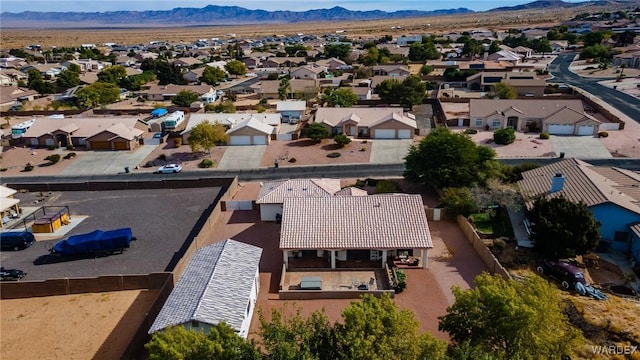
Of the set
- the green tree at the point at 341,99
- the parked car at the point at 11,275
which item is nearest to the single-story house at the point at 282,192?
the parked car at the point at 11,275

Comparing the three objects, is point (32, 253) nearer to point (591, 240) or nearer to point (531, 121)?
point (591, 240)

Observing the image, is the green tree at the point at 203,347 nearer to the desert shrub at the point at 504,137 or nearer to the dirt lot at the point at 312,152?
the dirt lot at the point at 312,152

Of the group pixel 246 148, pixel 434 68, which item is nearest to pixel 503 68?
pixel 434 68

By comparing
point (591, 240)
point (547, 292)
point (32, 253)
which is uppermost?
point (547, 292)

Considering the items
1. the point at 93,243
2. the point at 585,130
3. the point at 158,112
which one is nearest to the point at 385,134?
the point at 585,130

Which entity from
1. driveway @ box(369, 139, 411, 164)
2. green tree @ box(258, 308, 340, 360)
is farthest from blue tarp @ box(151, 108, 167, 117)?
green tree @ box(258, 308, 340, 360)
